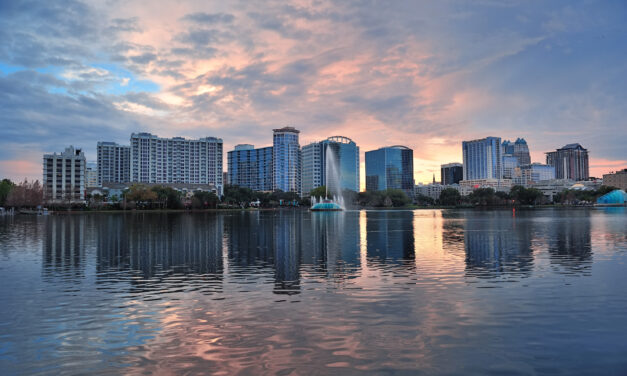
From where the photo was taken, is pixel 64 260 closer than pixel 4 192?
Yes

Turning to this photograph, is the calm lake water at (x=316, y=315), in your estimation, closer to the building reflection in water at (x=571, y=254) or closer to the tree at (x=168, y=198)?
the building reflection in water at (x=571, y=254)

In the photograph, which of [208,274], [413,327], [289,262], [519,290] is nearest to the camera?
[413,327]

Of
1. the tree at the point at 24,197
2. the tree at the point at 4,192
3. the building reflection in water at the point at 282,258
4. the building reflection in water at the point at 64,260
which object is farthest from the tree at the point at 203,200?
the building reflection in water at the point at 64,260

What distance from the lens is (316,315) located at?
16094 mm

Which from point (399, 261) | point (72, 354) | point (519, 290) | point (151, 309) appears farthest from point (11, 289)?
point (519, 290)

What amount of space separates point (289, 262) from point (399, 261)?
780cm

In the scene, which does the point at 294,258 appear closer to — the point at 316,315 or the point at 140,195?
the point at 316,315

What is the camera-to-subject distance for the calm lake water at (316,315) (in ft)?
38.2

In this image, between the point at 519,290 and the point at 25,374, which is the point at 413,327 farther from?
the point at 25,374

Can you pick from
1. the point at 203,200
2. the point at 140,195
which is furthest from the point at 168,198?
the point at 203,200

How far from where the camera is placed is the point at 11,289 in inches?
834

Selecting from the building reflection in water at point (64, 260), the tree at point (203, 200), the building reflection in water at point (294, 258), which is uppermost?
the tree at point (203, 200)

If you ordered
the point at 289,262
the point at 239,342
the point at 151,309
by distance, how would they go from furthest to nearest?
the point at 289,262
the point at 151,309
the point at 239,342

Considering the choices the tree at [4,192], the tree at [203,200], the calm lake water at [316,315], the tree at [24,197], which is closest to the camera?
the calm lake water at [316,315]
